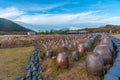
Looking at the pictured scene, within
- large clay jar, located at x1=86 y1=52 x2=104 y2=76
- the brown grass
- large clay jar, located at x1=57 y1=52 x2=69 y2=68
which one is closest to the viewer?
large clay jar, located at x1=86 y1=52 x2=104 y2=76

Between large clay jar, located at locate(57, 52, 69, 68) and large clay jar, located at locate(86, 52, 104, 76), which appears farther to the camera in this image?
large clay jar, located at locate(57, 52, 69, 68)

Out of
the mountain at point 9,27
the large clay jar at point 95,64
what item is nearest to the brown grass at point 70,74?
the large clay jar at point 95,64


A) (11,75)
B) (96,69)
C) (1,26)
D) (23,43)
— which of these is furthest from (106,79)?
(1,26)

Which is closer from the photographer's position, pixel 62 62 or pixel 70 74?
pixel 70 74

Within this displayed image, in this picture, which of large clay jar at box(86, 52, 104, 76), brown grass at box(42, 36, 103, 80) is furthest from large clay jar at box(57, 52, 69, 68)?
large clay jar at box(86, 52, 104, 76)

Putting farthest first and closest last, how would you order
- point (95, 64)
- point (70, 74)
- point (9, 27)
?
point (9, 27) → point (70, 74) → point (95, 64)

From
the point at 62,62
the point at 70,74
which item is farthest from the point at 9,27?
the point at 70,74

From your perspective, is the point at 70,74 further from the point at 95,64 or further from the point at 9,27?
the point at 9,27

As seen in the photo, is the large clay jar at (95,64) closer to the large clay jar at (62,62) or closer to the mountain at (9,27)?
the large clay jar at (62,62)

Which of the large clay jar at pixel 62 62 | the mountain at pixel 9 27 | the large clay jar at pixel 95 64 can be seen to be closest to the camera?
the large clay jar at pixel 95 64

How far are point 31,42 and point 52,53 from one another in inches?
627

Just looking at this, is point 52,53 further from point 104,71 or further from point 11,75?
point 104,71

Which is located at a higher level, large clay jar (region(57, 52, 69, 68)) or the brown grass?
large clay jar (region(57, 52, 69, 68))

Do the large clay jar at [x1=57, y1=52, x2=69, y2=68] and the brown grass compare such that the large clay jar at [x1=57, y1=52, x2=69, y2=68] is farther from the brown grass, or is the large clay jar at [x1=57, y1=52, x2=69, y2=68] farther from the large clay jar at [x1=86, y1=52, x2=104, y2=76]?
the large clay jar at [x1=86, y1=52, x2=104, y2=76]
